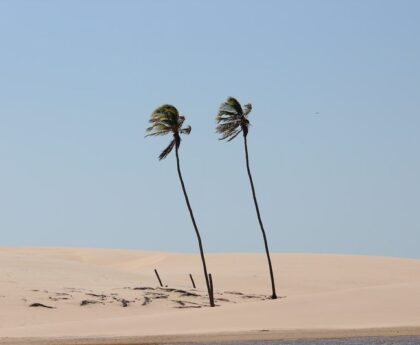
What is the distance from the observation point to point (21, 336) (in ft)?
102

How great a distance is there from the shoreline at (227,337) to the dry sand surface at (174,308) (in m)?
0.03

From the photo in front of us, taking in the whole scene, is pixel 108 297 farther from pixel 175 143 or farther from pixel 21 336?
pixel 21 336

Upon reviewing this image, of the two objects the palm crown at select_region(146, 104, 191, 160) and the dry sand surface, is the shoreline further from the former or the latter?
the palm crown at select_region(146, 104, 191, 160)

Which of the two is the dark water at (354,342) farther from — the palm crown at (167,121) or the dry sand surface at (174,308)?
the palm crown at (167,121)

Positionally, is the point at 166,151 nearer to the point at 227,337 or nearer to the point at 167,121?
the point at 167,121

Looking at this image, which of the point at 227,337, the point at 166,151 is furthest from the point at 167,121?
the point at 227,337

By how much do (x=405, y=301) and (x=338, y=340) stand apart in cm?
1040

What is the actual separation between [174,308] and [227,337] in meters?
13.6

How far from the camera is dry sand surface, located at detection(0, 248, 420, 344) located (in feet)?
102

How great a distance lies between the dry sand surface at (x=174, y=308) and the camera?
102 feet

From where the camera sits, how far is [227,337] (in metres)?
30.0

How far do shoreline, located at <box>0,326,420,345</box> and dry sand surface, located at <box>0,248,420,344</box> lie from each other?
0.10 ft

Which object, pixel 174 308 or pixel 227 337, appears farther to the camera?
pixel 174 308

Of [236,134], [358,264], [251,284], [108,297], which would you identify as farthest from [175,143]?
[358,264]
